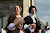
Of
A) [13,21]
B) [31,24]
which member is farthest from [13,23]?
[31,24]

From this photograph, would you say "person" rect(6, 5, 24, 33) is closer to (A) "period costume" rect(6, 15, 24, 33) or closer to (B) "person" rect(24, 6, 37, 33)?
(A) "period costume" rect(6, 15, 24, 33)

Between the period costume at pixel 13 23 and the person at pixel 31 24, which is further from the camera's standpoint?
the person at pixel 31 24

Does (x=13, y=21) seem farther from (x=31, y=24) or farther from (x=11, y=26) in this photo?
(x=31, y=24)

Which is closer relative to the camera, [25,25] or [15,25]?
[15,25]

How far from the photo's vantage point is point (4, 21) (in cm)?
1166

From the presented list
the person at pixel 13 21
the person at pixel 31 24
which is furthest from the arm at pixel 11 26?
the person at pixel 31 24

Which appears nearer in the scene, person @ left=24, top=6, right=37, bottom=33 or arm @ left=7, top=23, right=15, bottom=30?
arm @ left=7, top=23, right=15, bottom=30

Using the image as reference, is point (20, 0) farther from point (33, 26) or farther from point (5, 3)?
point (33, 26)

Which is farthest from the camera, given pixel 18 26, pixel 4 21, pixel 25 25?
pixel 4 21

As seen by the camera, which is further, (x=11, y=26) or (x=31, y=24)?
(x=31, y=24)

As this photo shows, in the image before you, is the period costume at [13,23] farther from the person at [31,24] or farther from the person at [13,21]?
the person at [31,24]

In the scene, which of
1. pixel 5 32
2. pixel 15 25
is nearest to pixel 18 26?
pixel 15 25

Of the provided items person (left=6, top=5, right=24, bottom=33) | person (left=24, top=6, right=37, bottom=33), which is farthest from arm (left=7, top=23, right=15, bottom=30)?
person (left=24, top=6, right=37, bottom=33)

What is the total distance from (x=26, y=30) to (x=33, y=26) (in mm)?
143
